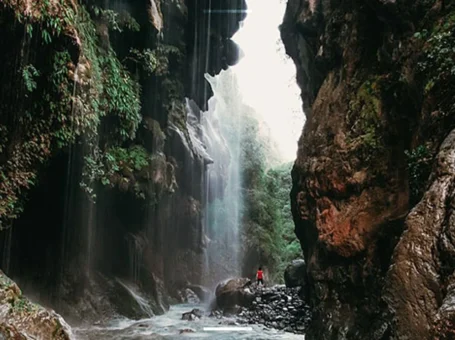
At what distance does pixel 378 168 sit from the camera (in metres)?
9.22

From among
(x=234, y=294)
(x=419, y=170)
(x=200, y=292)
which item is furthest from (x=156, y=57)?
(x=200, y=292)

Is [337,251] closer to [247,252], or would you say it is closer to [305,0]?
[305,0]

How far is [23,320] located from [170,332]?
771 centimetres

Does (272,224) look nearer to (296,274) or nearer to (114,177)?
(296,274)

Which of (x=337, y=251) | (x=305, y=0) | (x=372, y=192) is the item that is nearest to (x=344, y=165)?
(x=372, y=192)

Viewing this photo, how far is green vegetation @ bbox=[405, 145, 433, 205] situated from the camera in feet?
22.8

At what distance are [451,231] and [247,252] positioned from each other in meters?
27.3

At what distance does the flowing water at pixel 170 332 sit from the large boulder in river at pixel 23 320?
17.5ft

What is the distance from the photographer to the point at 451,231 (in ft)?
13.5

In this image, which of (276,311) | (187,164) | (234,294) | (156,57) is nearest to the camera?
(276,311)

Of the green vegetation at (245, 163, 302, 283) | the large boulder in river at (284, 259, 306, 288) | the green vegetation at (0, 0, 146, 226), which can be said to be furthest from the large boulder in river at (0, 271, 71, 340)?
the green vegetation at (245, 163, 302, 283)

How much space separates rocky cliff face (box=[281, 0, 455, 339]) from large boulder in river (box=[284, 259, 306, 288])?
635 cm

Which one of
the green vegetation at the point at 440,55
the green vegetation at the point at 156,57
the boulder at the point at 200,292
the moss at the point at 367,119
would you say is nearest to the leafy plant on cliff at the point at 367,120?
the moss at the point at 367,119

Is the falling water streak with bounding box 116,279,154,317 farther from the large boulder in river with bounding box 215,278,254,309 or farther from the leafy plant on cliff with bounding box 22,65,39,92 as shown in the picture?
the leafy plant on cliff with bounding box 22,65,39,92
